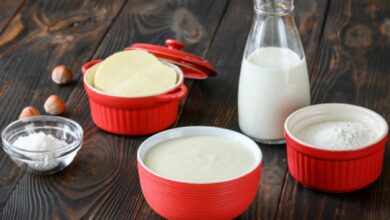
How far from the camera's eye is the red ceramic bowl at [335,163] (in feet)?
4.00

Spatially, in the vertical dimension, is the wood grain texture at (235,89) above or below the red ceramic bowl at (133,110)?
below

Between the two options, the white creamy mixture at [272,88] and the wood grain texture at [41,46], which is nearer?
the white creamy mixture at [272,88]

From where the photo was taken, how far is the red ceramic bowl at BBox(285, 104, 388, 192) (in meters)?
1.22

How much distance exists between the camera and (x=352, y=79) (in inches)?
63.7

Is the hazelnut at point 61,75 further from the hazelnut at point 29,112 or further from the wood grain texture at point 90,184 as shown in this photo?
the hazelnut at point 29,112

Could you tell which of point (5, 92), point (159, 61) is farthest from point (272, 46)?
point (5, 92)

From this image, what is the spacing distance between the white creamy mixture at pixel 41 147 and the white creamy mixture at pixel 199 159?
183mm

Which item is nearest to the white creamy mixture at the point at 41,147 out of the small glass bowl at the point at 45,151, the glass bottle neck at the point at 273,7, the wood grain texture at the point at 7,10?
the small glass bowl at the point at 45,151

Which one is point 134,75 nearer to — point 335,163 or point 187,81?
point 187,81

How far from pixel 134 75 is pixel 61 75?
211 mm

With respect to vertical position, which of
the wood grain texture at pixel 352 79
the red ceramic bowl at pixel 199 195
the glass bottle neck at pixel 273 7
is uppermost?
the glass bottle neck at pixel 273 7

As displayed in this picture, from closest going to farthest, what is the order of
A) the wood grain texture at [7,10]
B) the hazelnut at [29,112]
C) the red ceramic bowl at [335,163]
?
the red ceramic bowl at [335,163] → the hazelnut at [29,112] → the wood grain texture at [7,10]

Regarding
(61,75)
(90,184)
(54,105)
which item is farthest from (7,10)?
(90,184)

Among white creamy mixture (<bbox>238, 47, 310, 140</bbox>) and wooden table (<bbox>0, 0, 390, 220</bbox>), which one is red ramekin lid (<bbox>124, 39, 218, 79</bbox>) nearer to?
wooden table (<bbox>0, 0, 390, 220</bbox>)
